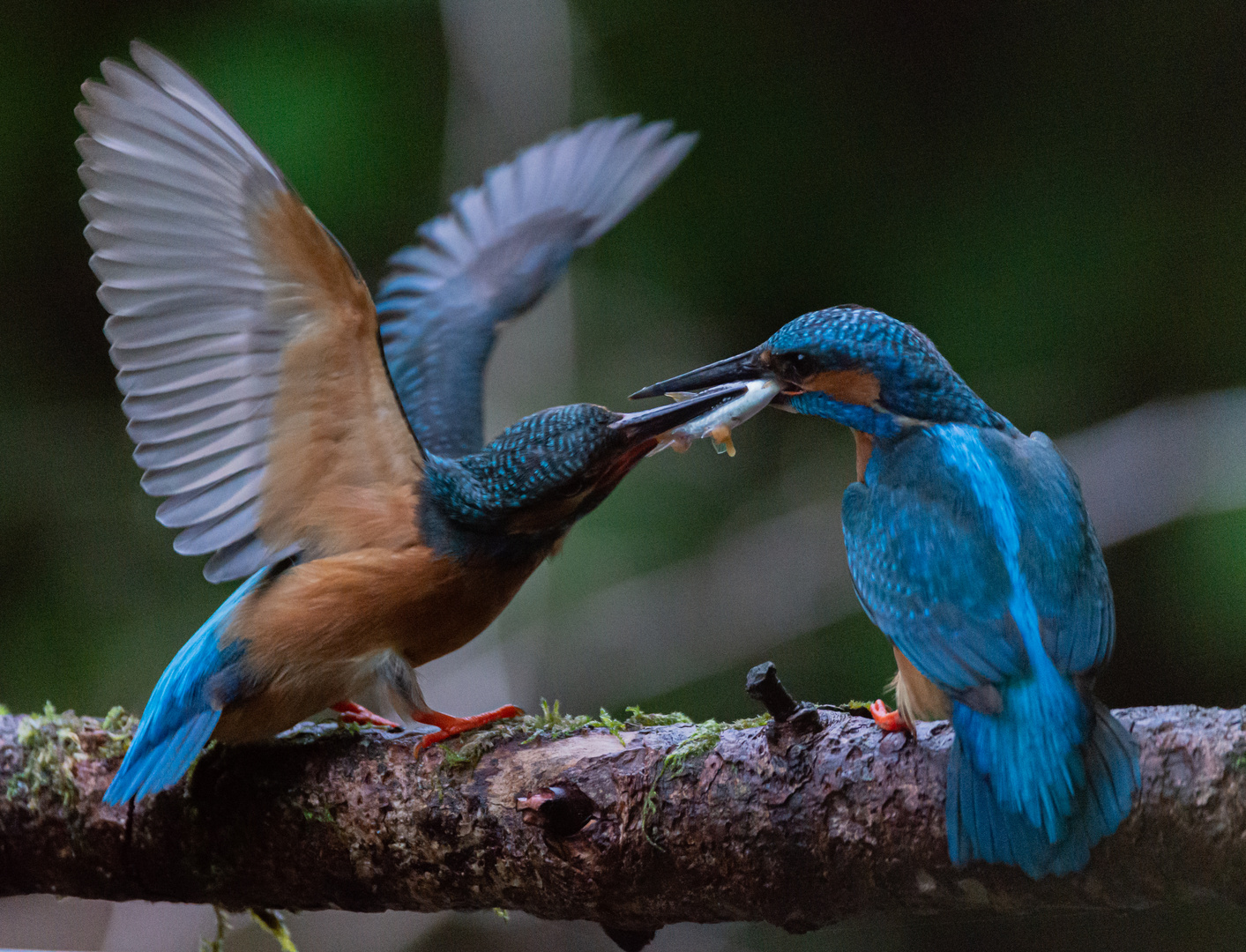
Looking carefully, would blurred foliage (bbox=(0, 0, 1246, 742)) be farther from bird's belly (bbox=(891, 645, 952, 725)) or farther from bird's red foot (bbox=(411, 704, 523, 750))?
bird's belly (bbox=(891, 645, 952, 725))

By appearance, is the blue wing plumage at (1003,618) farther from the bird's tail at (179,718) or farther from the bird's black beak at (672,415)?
the bird's tail at (179,718)

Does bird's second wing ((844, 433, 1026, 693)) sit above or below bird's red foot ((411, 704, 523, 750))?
above

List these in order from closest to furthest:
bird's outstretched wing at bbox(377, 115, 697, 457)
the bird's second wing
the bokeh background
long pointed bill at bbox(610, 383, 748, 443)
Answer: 1. the bird's second wing
2. long pointed bill at bbox(610, 383, 748, 443)
3. bird's outstretched wing at bbox(377, 115, 697, 457)
4. the bokeh background

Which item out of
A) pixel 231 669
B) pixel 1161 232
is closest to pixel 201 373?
pixel 231 669

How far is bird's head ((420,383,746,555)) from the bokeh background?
152 cm

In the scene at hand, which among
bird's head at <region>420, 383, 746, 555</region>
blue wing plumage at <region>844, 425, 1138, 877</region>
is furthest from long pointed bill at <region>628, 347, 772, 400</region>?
blue wing plumage at <region>844, 425, 1138, 877</region>

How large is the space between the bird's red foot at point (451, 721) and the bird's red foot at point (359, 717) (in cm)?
11

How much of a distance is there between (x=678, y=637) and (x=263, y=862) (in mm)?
1989

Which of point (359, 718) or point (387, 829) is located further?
point (359, 718)

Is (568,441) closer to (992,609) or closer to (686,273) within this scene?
(992,609)

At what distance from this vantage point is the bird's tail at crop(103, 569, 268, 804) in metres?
1.79

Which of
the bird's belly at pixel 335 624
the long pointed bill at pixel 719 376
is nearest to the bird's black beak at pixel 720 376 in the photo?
the long pointed bill at pixel 719 376

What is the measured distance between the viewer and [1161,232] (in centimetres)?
353

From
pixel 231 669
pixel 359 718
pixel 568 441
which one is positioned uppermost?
pixel 568 441
